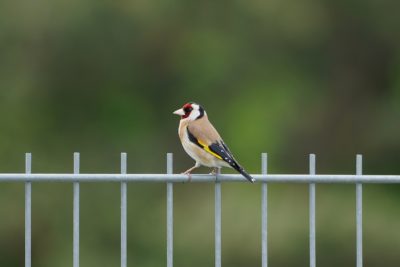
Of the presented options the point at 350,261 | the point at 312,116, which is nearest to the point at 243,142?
the point at 312,116

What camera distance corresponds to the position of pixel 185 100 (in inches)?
968

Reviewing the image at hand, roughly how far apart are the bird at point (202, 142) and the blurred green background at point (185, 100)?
12198 millimetres

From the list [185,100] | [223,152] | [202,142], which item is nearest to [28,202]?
[223,152]

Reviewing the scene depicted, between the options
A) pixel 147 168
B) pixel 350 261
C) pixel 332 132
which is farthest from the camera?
pixel 332 132

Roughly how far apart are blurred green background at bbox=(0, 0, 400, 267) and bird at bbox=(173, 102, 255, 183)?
12.2 meters

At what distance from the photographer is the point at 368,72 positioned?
26094mm

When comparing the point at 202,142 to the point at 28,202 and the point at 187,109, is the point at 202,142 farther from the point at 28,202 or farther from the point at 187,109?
the point at 28,202

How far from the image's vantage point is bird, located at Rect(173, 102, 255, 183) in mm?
8773

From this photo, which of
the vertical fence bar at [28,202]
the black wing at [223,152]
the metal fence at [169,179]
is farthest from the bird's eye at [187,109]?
the vertical fence bar at [28,202]

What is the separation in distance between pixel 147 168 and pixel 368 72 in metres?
5.43

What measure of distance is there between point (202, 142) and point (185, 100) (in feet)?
50.8

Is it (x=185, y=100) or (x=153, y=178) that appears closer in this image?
(x=153, y=178)

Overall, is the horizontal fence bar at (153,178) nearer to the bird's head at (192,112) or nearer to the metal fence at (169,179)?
the metal fence at (169,179)

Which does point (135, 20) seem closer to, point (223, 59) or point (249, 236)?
point (223, 59)
